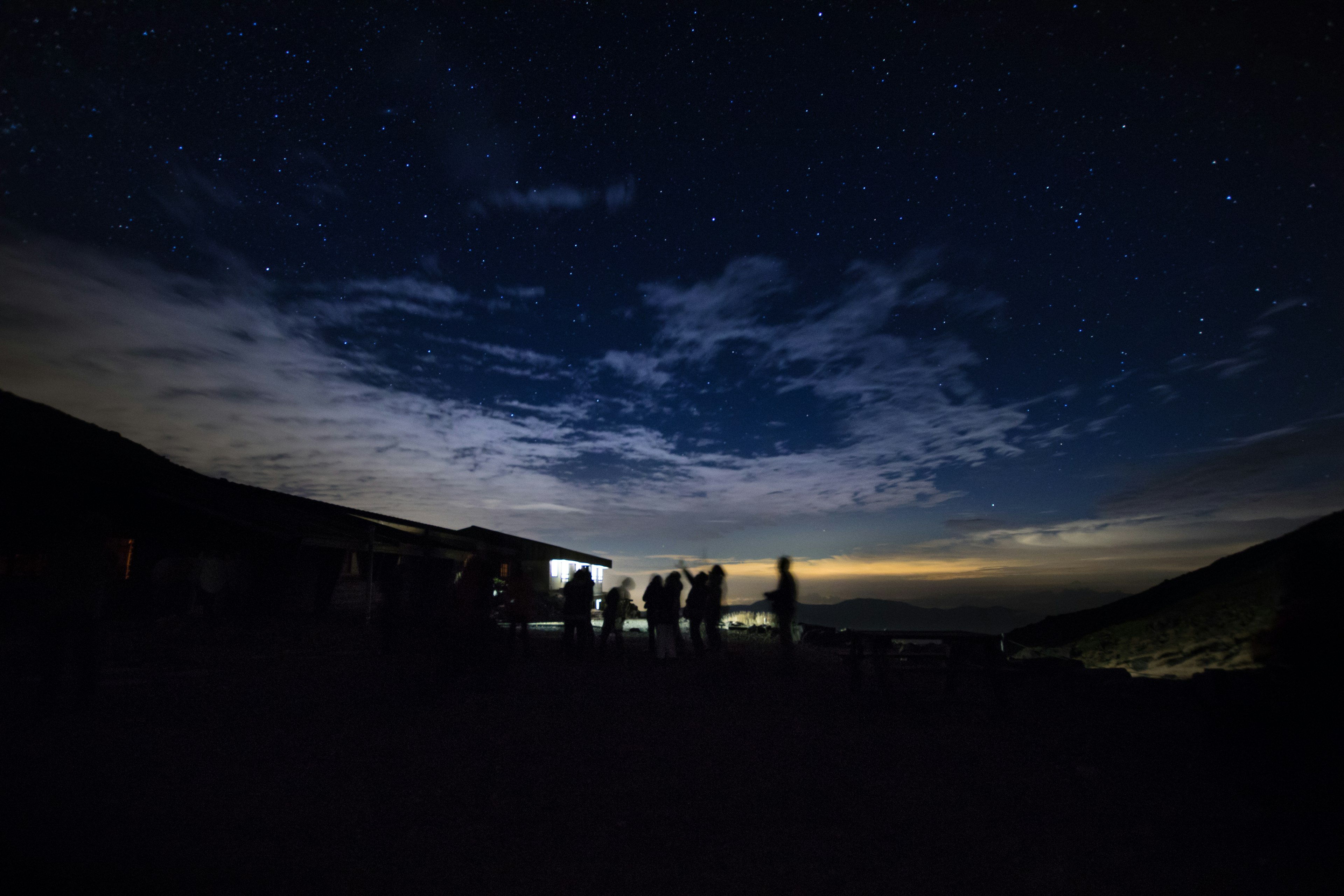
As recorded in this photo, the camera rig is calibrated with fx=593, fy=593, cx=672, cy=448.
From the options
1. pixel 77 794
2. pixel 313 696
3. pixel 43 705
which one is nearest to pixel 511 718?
pixel 313 696

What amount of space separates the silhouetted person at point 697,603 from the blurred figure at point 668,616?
567 mm

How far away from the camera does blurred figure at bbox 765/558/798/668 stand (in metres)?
11.0

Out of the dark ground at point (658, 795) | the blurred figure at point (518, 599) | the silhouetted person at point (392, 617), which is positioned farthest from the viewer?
the silhouetted person at point (392, 617)

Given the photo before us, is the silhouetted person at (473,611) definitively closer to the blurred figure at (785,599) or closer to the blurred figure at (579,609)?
the blurred figure at (579,609)

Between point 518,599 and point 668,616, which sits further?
point 668,616

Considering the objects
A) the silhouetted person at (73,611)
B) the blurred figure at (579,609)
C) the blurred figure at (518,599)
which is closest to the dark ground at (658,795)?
the silhouetted person at (73,611)

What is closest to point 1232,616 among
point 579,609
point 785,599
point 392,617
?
point 785,599

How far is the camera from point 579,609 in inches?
457

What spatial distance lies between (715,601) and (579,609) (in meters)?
2.76

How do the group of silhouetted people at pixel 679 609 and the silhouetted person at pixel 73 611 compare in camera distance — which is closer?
the silhouetted person at pixel 73 611

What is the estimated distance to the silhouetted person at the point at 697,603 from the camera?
1224 cm

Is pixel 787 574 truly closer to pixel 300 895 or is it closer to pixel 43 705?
pixel 300 895

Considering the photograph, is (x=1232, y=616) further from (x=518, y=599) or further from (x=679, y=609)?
(x=518, y=599)

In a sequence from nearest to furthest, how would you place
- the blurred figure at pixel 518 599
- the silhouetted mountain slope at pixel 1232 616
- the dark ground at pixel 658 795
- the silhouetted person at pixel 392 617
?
the dark ground at pixel 658 795
the silhouetted mountain slope at pixel 1232 616
the blurred figure at pixel 518 599
the silhouetted person at pixel 392 617
